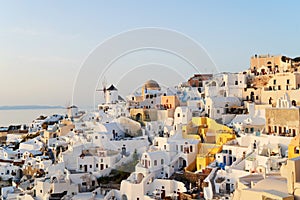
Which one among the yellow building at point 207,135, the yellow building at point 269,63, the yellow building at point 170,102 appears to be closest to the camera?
the yellow building at point 207,135

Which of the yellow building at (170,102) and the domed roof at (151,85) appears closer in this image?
the yellow building at (170,102)

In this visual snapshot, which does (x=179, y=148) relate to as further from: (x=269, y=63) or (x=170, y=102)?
(x=269, y=63)

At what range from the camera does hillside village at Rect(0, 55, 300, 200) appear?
47.1 ft

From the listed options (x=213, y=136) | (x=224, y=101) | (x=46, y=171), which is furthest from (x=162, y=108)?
(x=46, y=171)

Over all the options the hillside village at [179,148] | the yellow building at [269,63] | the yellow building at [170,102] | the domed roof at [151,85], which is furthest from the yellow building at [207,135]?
the domed roof at [151,85]

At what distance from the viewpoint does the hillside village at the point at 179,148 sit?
14367 millimetres

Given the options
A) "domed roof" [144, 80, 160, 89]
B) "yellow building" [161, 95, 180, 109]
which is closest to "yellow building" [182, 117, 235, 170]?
"yellow building" [161, 95, 180, 109]

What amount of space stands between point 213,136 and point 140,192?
15.5 feet

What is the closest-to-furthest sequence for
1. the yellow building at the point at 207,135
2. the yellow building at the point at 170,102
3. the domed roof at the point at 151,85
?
the yellow building at the point at 207,135
the yellow building at the point at 170,102
the domed roof at the point at 151,85

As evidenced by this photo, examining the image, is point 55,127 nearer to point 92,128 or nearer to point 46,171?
point 92,128

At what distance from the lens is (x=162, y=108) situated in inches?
963

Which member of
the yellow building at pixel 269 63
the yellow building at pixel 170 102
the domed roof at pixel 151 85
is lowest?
the yellow building at pixel 170 102

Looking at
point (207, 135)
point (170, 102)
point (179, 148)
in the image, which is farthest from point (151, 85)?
point (179, 148)

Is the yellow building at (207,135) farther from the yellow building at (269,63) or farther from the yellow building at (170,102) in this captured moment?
the yellow building at (269,63)
